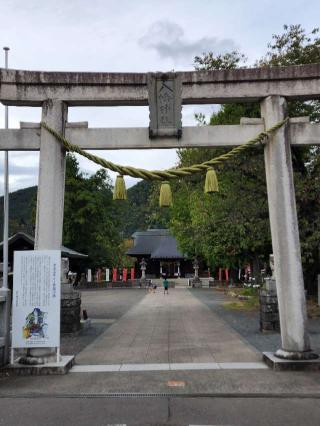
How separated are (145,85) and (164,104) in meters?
0.62

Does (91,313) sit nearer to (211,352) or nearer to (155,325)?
(155,325)

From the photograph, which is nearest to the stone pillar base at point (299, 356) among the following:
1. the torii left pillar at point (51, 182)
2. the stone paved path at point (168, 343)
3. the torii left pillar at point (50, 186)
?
the stone paved path at point (168, 343)

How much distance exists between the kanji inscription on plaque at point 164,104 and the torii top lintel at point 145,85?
199mm

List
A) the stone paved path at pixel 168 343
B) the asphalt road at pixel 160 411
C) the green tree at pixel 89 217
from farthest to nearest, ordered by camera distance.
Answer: the green tree at pixel 89 217
the stone paved path at pixel 168 343
the asphalt road at pixel 160 411

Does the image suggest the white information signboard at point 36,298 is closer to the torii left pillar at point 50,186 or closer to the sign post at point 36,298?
the sign post at point 36,298

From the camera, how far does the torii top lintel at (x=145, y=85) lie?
335 inches

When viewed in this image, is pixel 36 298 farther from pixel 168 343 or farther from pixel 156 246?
pixel 156 246

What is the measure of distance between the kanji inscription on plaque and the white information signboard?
10.4ft

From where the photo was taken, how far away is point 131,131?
8.44 metres

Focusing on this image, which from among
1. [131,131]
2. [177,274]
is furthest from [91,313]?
[177,274]

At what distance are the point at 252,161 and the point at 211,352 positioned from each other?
981cm

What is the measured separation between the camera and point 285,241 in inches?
320

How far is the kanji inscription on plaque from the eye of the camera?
831 centimetres

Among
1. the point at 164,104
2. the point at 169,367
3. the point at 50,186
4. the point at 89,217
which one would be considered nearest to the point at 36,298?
the point at 50,186
